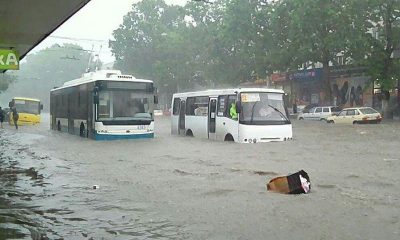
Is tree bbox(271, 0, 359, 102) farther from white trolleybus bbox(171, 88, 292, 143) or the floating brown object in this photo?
the floating brown object

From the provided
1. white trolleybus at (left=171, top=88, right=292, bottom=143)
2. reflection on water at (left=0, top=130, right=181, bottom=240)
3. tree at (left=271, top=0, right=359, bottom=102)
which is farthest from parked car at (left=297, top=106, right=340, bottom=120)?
reflection on water at (left=0, top=130, right=181, bottom=240)

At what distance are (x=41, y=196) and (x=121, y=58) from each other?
62.0 meters

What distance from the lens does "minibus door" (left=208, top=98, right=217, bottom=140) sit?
19594 millimetres

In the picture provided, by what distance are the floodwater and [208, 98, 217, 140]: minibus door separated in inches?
118

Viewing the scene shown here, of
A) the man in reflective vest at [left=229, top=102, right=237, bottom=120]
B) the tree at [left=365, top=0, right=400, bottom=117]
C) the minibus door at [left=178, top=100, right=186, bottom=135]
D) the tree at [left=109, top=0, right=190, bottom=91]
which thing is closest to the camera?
the man in reflective vest at [left=229, top=102, right=237, bottom=120]

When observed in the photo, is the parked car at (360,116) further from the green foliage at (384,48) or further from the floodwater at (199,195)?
the floodwater at (199,195)

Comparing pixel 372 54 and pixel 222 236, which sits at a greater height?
pixel 372 54

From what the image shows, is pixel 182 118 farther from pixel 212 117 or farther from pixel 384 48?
pixel 384 48

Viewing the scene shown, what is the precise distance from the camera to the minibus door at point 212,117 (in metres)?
19.6

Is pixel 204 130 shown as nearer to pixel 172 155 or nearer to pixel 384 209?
pixel 172 155

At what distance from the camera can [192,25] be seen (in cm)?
5794

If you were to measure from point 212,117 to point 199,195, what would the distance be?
11151 mm

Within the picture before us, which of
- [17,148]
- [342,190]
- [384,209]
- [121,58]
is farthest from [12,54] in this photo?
[121,58]

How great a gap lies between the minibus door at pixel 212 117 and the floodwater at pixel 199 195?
3002 millimetres
